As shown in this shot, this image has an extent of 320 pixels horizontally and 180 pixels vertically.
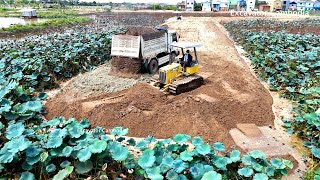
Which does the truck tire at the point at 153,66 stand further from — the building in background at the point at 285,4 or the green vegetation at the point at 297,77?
the building in background at the point at 285,4

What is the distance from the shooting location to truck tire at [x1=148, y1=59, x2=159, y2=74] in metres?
12.7

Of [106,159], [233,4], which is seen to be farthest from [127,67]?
[233,4]

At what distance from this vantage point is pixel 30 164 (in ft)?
16.9

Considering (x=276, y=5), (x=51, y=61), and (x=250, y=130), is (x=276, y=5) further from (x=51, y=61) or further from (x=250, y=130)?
(x=250, y=130)

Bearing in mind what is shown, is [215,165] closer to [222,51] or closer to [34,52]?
[34,52]

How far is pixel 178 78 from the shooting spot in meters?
10.8

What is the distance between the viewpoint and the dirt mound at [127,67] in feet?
40.9

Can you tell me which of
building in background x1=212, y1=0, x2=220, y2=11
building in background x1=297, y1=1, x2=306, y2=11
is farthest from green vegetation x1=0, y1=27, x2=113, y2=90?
building in background x1=297, y1=1, x2=306, y2=11

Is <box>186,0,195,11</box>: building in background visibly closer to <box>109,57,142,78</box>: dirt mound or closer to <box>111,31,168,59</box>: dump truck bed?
<box>111,31,168,59</box>: dump truck bed

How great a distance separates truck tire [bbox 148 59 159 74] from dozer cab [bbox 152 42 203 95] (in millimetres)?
1970

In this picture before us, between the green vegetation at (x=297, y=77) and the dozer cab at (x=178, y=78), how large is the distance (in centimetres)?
360

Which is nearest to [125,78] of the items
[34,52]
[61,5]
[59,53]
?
[59,53]

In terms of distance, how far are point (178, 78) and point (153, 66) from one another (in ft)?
8.26

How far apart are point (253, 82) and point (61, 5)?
76871 mm
